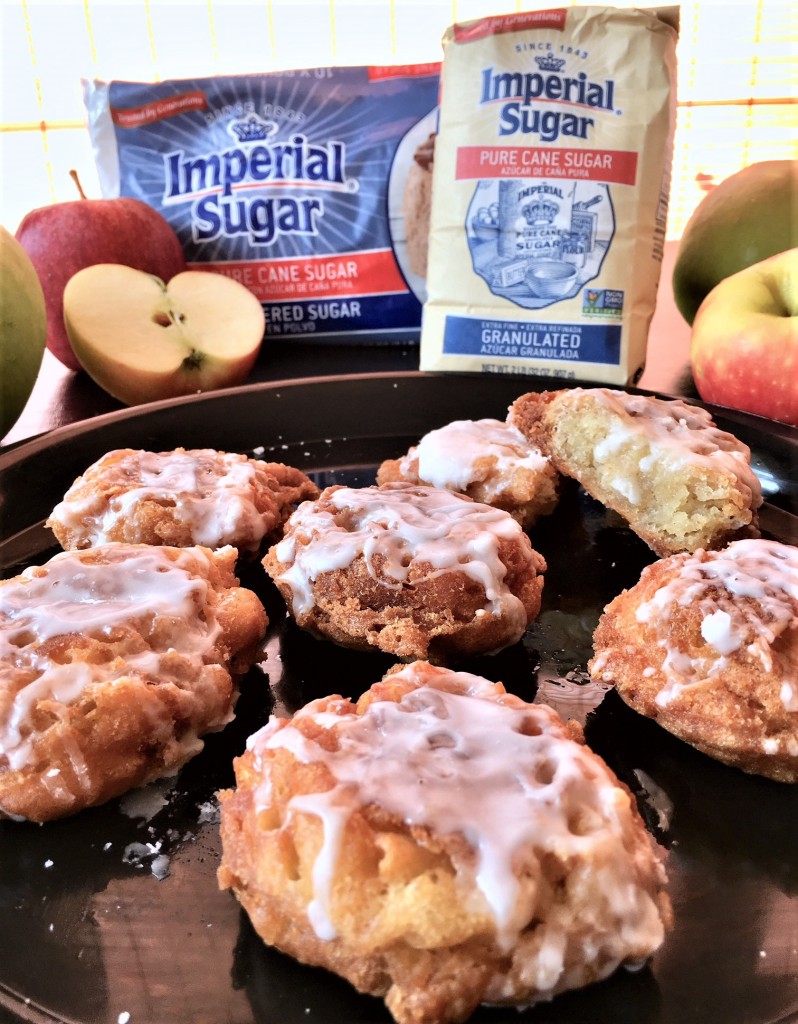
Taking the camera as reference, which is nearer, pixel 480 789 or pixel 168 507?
pixel 480 789

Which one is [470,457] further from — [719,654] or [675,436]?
[719,654]

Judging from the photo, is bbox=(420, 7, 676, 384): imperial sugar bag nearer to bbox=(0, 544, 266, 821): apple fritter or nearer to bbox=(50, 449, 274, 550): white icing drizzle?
bbox=(50, 449, 274, 550): white icing drizzle

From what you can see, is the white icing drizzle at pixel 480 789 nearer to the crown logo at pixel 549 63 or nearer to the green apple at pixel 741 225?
the crown logo at pixel 549 63

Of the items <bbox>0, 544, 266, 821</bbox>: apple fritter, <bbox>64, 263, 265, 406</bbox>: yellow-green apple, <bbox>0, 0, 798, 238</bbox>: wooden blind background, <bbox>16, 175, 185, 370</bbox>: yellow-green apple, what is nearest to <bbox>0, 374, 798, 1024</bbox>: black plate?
<bbox>0, 544, 266, 821</bbox>: apple fritter

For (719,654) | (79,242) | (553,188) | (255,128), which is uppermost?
(255,128)

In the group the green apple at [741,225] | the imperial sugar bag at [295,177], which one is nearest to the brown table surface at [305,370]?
the imperial sugar bag at [295,177]

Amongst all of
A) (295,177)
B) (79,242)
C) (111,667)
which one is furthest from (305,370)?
(111,667)
